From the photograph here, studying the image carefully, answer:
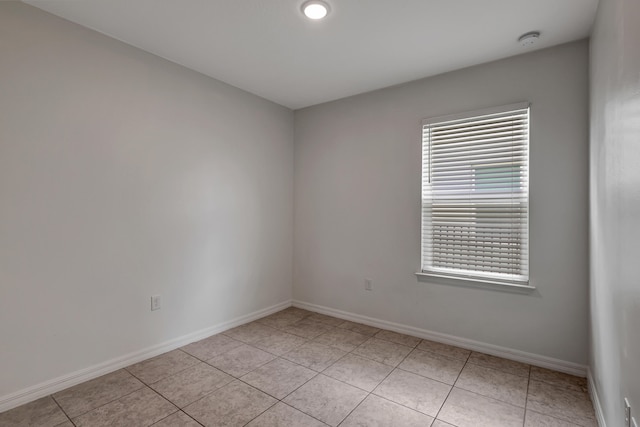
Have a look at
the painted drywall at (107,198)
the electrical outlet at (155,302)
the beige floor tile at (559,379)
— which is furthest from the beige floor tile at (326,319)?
the beige floor tile at (559,379)

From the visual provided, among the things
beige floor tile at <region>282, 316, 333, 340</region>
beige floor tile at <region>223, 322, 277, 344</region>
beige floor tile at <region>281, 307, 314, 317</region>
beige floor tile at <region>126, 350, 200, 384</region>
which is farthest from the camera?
beige floor tile at <region>281, 307, 314, 317</region>

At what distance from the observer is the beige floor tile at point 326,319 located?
11.6 ft

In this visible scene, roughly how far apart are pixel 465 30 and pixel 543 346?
2564 mm

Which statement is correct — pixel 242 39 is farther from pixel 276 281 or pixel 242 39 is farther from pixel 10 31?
pixel 276 281

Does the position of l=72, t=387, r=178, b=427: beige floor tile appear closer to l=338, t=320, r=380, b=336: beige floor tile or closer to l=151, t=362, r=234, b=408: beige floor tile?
l=151, t=362, r=234, b=408: beige floor tile

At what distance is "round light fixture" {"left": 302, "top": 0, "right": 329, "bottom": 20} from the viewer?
1967mm

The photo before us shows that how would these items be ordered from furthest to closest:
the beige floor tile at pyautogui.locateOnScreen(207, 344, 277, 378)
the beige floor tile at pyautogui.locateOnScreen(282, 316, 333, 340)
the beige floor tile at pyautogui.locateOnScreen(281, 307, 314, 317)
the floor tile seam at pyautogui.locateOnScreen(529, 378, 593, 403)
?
the beige floor tile at pyautogui.locateOnScreen(281, 307, 314, 317)
the beige floor tile at pyautogui.locateOnScreen(282, 316, 333, 340)
the beige floor tile at pyautogui.locateOnScreen(207, 344, 277, 378)
the floor tile seam at pyautogui.locateOnScreen(529, 378, 593, 403)

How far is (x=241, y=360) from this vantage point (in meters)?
2.62

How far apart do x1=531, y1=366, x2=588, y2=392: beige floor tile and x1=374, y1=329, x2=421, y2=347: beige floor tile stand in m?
0.96

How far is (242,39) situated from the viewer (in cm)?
241

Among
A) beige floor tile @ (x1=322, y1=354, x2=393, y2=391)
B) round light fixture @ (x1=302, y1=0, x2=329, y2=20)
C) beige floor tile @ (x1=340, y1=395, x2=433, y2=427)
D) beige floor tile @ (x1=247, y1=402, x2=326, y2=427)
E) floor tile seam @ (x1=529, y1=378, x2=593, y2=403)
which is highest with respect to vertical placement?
round light fixture @ (x1=302, y1=0, x2=329, y2=20)

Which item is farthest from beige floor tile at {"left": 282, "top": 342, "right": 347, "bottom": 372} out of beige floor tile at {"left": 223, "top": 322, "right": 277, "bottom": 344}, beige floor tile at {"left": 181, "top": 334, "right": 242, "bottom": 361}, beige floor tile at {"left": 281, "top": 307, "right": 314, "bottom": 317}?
beige floor tile at {"left": 281, "top": 307, "right": 314, "bottom": 317}

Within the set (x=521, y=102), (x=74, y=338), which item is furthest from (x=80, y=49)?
(x=521, y=102)

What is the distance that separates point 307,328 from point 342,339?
0.46 meters
